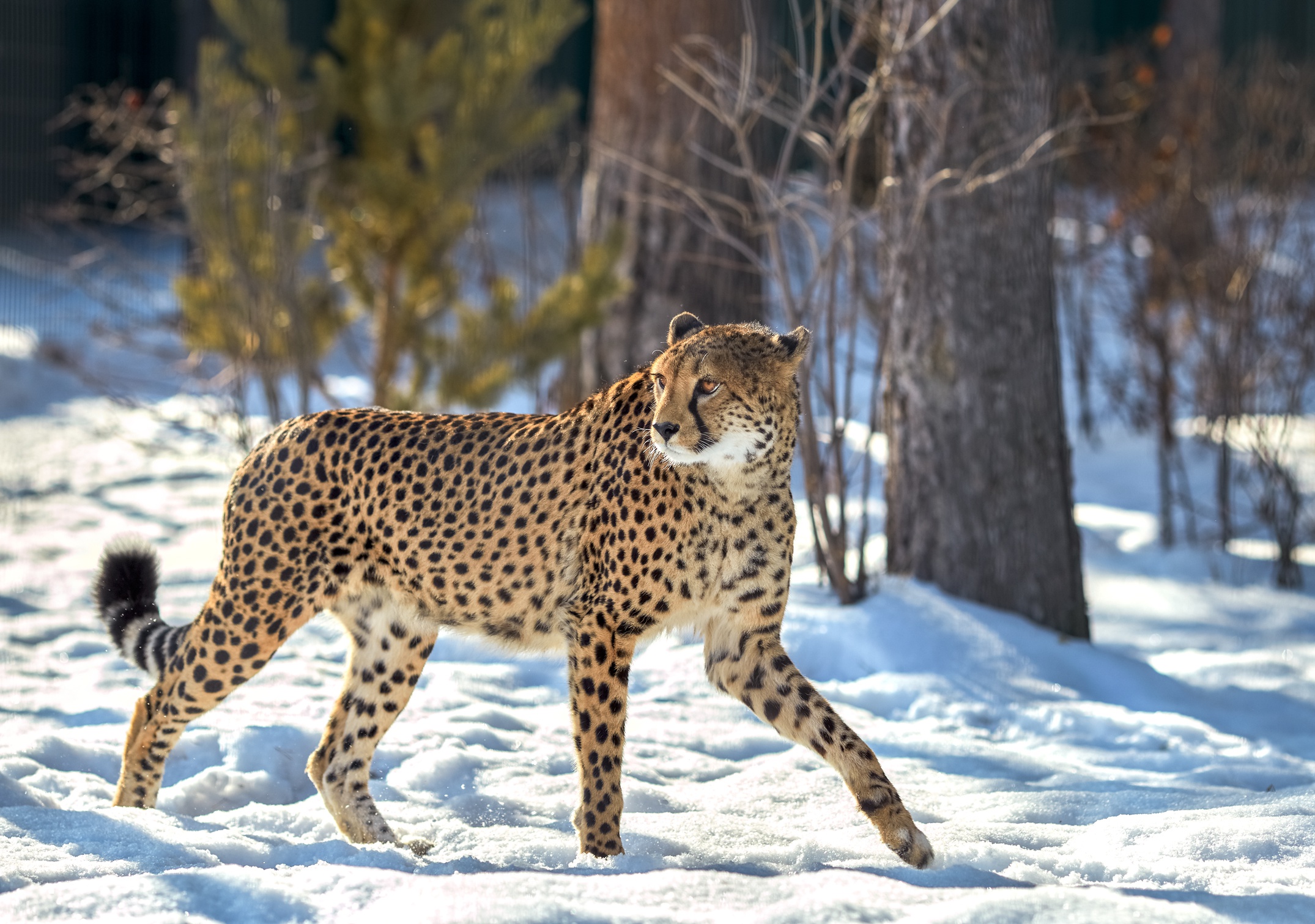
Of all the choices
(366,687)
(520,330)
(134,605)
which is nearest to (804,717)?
(366,687)

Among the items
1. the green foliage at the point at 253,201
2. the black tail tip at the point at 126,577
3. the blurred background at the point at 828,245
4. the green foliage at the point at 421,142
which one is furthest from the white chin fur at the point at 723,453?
the green foliage at the point at 421,142

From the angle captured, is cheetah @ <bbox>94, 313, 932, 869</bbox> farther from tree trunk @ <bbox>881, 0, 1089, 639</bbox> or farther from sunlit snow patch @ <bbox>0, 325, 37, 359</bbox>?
sunlit snow patch @ <bbox>0, 325, 37, 359</bbox>

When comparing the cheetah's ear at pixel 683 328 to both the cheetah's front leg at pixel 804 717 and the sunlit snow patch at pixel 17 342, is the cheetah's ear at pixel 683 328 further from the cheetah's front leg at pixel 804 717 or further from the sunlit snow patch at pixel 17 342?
the sunlit snow patch at pixel 17 342

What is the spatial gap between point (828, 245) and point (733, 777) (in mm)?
3600

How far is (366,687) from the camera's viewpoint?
4.10m

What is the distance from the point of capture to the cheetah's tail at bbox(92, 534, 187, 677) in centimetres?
402

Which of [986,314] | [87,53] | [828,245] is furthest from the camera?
[87,53]

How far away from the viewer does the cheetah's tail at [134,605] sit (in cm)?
402

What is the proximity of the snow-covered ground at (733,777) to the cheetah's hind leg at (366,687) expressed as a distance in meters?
0.14

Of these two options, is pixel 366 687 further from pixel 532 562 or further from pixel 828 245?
pixel 828 245

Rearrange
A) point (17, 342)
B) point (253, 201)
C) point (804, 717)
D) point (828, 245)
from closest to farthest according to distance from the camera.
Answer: point (804, 717) < point (828, 245) < point (253, 201) < point (17, 342)

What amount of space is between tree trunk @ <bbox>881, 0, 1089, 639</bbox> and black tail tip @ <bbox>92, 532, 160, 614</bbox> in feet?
10.3

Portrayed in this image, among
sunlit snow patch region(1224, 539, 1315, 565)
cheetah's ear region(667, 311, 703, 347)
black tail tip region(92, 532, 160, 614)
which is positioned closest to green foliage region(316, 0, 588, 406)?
sunlit snow patch region(1224, 539, 1315, 565)

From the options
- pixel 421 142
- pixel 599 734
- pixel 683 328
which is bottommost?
pixel 599 734
